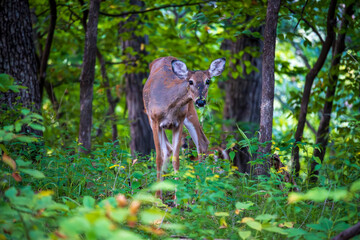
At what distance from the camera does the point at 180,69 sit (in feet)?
18.1

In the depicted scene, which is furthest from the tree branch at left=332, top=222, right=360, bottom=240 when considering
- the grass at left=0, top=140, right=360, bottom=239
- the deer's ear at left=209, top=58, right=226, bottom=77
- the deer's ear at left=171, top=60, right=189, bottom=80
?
the deer's ear at left=209, top=58, right=226, bottom=77

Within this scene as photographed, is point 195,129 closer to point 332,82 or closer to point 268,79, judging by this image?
point 268,79

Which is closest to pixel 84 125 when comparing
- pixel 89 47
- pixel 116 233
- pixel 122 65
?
pixel 89 47

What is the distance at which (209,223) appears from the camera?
3.24 meters

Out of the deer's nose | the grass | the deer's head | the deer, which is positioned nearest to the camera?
the grass

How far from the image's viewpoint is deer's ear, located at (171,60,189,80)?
5.45 meters

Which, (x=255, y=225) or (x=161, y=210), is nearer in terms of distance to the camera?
(x=255, y=225)

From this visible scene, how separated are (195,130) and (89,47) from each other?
2089 mm

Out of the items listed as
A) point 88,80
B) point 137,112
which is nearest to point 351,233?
point 88,80

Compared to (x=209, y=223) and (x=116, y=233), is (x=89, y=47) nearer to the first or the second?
(x=209, y=223)

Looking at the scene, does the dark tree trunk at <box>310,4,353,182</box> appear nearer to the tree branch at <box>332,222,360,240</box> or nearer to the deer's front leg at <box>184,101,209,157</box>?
the deer's front leg at <box>184,101,209,157</box>

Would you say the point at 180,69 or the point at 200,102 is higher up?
the point at 180,69

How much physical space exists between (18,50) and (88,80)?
114cm

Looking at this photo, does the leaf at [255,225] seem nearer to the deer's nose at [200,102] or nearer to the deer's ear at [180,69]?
the deer's nose at [200,102]
